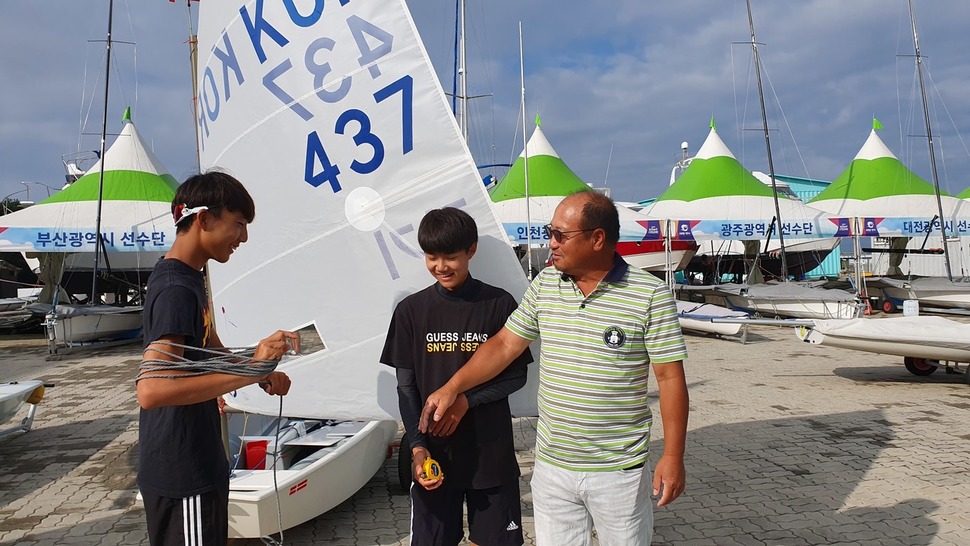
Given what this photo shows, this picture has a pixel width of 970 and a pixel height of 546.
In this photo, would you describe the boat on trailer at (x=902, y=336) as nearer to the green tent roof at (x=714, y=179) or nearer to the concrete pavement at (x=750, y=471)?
the concrete pavement at (x=750, y=471)

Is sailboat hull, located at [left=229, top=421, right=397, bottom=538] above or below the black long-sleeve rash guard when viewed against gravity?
below

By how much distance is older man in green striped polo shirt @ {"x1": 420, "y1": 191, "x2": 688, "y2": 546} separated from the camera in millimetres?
1649

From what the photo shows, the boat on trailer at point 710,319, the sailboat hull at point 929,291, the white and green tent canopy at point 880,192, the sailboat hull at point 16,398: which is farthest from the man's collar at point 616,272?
the white and green tent canopy at point 880,192

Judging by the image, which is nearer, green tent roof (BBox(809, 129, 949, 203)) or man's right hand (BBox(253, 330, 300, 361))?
man's right hand (BBox(253, 330, 300, 361))

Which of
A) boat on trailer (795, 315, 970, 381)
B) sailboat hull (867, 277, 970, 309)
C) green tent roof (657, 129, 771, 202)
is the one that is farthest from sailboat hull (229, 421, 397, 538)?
green tent roof (657, 129, 771, 202)

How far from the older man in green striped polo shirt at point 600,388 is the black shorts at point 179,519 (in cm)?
59

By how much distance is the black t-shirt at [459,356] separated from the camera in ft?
6.21

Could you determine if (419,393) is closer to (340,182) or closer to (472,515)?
(472,515)

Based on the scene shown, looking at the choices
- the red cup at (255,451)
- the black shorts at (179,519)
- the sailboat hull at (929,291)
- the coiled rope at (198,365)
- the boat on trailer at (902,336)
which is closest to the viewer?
the coiled rope at (198,365)

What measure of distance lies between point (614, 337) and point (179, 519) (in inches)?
45.5

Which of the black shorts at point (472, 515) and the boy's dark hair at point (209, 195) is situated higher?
the boy's dark hair at point (209, 195)

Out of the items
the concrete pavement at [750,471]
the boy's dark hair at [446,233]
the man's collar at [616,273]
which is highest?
the boy's dark hair at [446,233]

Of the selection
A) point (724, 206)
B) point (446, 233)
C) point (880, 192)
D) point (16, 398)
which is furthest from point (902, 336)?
point (880, 192)

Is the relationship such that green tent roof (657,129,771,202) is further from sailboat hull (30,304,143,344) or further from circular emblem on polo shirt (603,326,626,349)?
circular emblem on polo shirt (603,326,626,349)
